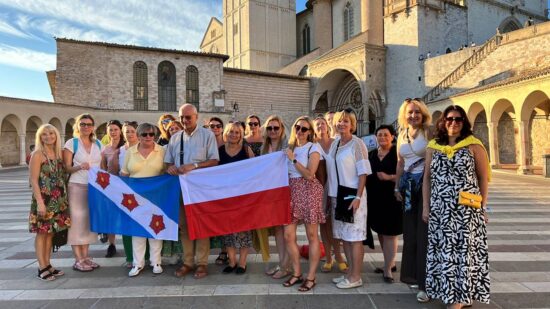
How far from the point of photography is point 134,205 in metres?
4.74

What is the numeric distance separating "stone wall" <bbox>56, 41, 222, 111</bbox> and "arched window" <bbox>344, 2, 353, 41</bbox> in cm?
1664

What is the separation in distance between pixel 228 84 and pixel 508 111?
Result: 21230mm

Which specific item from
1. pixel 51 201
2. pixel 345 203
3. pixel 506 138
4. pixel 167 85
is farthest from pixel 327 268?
pixel 167 85

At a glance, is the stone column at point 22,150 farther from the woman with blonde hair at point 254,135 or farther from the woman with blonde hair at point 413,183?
the woman with blonde hair at point 413,183

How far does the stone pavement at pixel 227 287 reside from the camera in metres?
3.66

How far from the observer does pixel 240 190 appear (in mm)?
4520

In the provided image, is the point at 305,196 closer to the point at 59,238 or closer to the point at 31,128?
the point at 59,238

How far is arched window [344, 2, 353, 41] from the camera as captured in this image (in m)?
38.2

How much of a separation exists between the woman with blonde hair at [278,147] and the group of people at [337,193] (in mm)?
13

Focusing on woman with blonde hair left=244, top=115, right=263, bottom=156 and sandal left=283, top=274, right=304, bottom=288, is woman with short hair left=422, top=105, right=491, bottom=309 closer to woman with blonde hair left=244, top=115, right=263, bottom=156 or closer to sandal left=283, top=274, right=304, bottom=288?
sandal left=283, top=274, right=304, bottom=288

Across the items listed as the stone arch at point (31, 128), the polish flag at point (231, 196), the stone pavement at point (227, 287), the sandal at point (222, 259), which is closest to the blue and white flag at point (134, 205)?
the polish flag at point (231, 196)

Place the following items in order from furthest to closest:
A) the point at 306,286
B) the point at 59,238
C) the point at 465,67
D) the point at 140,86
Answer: the point at 140,86 → the point at 465,67 → the point at 59,238 → the point at 306,286

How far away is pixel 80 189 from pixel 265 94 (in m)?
28.9

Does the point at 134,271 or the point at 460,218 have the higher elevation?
the point at 460,218
